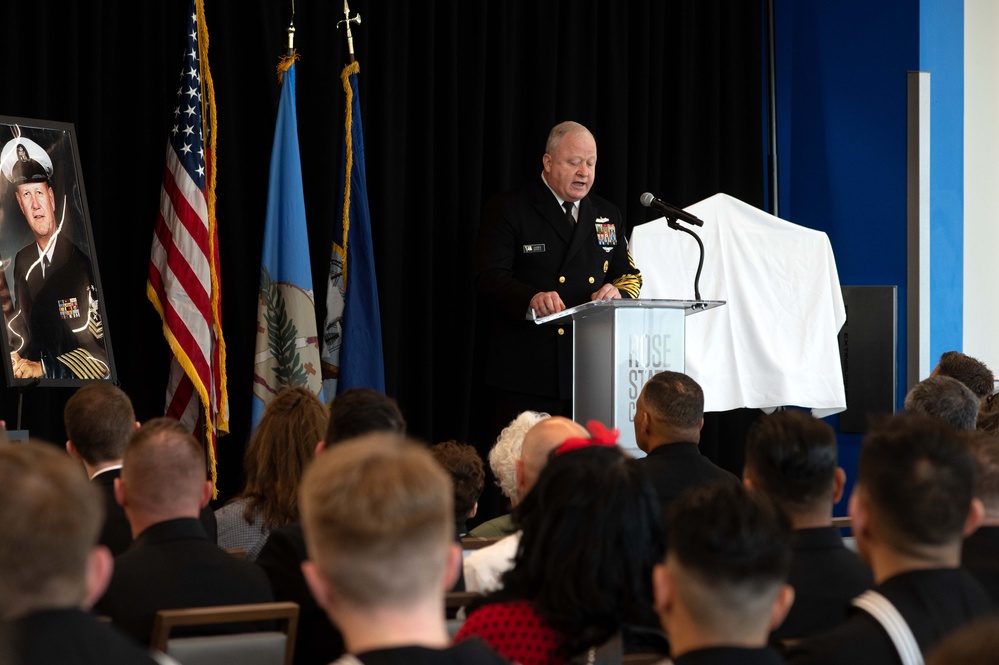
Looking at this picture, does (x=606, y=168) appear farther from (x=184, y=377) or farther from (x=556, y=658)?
(x=556, y=658)

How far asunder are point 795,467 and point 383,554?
51.7 inches

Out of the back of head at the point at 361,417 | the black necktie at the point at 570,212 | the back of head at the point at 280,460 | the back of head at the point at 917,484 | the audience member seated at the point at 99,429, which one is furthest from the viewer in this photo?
A: the black necktie at the point at 570,212

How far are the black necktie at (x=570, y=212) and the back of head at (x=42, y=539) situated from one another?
4.11m

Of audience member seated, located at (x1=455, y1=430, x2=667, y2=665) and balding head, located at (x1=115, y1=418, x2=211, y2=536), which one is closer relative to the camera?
audience member seated, located at (x1=455, y1=430, x2=667, y2=665)

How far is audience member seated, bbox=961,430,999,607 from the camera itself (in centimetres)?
235

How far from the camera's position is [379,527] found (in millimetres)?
1375

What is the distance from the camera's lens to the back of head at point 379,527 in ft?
4.51

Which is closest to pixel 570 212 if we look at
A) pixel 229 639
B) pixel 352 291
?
pixel 352 291

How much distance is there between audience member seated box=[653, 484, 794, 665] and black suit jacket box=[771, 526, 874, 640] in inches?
27.9

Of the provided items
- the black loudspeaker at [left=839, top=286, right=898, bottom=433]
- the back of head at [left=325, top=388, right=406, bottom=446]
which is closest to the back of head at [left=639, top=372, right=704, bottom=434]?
the back of head at [left=325, top=388, right=406, bottom=446]

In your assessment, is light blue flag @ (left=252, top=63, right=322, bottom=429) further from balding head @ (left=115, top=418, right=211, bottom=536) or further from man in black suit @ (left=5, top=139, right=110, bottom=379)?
balding head @ (left=115, top=418, right=211, bottom=536)

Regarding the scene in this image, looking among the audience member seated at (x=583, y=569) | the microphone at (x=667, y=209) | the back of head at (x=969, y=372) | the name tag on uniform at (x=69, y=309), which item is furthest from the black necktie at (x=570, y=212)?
the audience member seated at (x=583, y=569)

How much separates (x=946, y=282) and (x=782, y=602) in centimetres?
551

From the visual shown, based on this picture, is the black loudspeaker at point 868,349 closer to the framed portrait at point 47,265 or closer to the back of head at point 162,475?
the framed portrait at point 47,265
